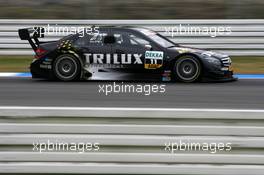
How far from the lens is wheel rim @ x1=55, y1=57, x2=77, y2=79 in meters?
12.5

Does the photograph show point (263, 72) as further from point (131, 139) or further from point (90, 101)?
point (131, 139)

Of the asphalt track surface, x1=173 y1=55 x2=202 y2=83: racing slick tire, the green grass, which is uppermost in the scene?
x1=173 y1=55 x2=202 y2=83: racing slick tire

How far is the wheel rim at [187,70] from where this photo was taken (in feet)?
39.4

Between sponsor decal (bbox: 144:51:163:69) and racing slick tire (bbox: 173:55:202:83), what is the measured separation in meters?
0.33

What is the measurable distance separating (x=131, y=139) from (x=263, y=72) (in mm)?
9721

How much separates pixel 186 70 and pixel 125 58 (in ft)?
3.99

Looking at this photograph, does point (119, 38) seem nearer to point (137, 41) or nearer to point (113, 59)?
point (137, 41)

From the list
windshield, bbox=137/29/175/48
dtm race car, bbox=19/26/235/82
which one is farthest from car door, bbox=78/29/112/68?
windshield, bbox=137/29/175/48

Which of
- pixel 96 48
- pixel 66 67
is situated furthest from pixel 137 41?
pixel 66 67

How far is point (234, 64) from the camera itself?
15.8m

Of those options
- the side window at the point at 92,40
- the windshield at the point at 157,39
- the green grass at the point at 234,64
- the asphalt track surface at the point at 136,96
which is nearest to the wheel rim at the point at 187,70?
the asphalt track surface at the point at 136,96

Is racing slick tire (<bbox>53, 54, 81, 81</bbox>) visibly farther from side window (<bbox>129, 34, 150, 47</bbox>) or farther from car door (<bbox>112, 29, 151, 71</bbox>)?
side window (<bbox>129, 34, 150, 47</bbox>)

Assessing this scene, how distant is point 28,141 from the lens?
5.30 metres

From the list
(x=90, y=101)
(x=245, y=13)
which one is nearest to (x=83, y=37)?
(x=90, y=101)
